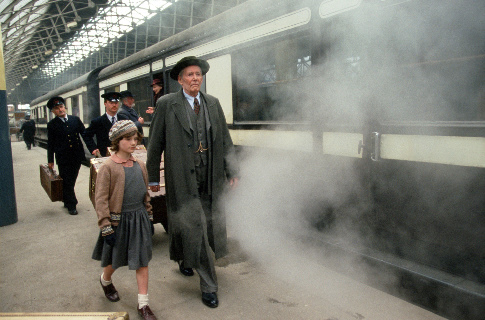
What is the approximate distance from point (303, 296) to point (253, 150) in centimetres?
169

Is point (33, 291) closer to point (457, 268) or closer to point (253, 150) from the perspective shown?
point (253, 150)

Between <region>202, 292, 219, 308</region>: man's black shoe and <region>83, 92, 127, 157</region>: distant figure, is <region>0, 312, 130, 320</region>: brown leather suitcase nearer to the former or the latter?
<region>202, 292, 219, 308</region>: man's black shoe

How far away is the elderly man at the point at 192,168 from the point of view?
249 cm

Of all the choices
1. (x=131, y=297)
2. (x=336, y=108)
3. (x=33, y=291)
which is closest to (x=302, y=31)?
(x=336, y=108)

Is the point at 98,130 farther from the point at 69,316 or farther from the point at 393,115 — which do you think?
the point at 393,115

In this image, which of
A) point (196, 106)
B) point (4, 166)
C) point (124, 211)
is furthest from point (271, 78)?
point (4, 166)

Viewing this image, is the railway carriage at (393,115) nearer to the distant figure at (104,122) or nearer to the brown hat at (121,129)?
the brown hat at (121,129)

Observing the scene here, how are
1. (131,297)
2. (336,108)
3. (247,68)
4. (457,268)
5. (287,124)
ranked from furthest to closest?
(247,68) < (287,124) < (336,108) < (131,297) < (457,268)

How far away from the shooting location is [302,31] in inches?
123

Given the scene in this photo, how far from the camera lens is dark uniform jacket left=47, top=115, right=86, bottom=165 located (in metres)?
4.84

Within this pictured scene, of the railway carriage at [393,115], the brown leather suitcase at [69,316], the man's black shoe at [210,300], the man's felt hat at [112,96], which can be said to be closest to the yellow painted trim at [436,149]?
the railway carriage at [393,115]

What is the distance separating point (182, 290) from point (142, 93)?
4.60 meters

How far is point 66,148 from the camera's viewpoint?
15.9 ft

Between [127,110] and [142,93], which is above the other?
[142,93]
